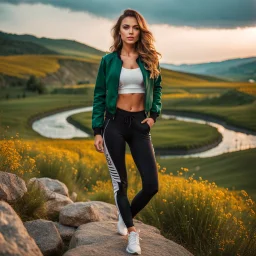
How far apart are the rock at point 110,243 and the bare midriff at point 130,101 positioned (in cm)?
173

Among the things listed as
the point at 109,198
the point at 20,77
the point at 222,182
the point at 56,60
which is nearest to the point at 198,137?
the point at 222,182

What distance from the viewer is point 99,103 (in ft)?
18.1

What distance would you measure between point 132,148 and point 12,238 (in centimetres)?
214

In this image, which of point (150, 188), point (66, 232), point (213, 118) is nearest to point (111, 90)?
point (150, 188)

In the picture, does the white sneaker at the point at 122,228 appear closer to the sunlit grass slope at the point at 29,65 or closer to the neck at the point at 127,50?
the neck at the point at 127,50

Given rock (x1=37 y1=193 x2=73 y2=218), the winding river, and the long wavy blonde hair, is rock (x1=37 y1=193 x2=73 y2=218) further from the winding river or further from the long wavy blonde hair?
the winding river

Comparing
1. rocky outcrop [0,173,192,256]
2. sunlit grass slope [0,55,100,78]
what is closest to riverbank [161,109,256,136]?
rocky outcrop [0,173,192,256]

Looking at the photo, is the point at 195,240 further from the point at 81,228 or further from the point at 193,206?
the point at 81,228

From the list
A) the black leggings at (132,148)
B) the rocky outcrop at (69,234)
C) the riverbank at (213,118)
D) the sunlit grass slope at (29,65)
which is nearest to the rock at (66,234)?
the rocky outcrop at (69,234)

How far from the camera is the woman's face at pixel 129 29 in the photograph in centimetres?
532

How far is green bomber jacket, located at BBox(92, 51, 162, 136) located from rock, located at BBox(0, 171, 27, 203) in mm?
1473

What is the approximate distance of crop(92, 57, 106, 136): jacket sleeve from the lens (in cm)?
549

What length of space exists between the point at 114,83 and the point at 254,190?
15.0 metres

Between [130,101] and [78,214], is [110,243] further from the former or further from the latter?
[130,101]
